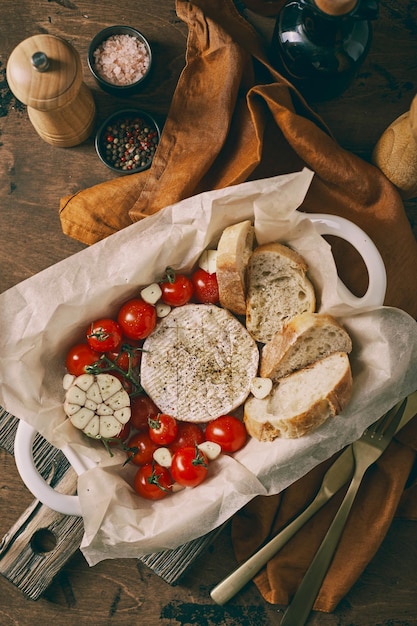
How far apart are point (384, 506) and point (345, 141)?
3.33 feet

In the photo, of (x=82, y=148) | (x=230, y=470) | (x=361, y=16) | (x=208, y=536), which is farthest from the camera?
(x=82, y=148)

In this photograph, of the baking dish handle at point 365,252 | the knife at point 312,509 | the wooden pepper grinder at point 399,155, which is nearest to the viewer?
the baking dish handle at point 365,252

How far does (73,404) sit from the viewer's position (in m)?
1.50

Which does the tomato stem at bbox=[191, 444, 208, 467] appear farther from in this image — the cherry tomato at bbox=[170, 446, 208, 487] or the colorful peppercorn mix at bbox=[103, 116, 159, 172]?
the colorful peppercorn mix at bbox=[103, 116, 159, 172]

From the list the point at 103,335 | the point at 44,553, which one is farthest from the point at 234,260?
the point at 44,553

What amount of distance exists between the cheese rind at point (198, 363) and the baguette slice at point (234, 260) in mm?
71

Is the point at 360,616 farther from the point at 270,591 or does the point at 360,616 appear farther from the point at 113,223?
the point at 113,223

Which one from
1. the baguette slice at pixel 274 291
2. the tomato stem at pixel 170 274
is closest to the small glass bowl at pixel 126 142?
the tomato stem at pixel 170 274

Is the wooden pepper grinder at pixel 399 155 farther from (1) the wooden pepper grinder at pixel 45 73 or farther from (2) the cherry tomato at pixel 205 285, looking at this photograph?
(1) the wooden pepper grinder at pixel 45 73

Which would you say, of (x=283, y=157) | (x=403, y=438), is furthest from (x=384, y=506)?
(x=283, y=157)

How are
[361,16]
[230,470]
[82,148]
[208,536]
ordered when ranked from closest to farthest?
1. [361,16]
2. [230,470]
3. [208,536]
4. [82,148]

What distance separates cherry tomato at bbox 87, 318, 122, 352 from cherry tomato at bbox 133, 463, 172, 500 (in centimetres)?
32

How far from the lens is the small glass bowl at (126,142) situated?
171 centimetres

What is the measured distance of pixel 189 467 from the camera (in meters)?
1.50
